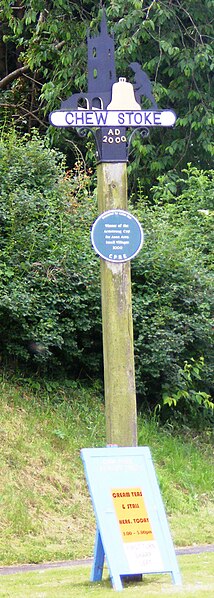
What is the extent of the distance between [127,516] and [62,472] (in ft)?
15.8

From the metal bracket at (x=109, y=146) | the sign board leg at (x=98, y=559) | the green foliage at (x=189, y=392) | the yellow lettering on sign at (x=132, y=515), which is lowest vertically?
the sign board leg at (x=98, y=559)

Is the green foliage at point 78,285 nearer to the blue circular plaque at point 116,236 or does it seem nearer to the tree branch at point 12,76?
the blue circular plaque at point 116,236

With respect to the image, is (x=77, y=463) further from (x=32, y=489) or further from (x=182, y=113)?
(x=182, y=113)

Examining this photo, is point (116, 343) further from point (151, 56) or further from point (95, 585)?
point (151, 56)

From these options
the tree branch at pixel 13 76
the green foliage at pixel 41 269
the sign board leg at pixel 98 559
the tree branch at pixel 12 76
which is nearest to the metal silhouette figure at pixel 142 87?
the sign board leg at pixel 98 559

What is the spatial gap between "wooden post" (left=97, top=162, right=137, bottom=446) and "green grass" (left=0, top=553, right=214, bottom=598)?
3.94 feet

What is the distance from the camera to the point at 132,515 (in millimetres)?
8047

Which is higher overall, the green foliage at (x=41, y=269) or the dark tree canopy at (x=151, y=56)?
the dark tree canopy at (x=151, y=56)

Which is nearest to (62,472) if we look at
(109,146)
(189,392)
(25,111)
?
(189,392)

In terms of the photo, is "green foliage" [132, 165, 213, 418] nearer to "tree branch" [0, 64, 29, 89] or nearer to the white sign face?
the white sign face

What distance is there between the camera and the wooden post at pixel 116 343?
8.96 metres

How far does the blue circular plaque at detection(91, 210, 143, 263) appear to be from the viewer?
29.0ft

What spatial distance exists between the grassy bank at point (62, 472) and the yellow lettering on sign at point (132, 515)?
277 cm

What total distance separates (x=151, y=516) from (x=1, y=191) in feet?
24.4
